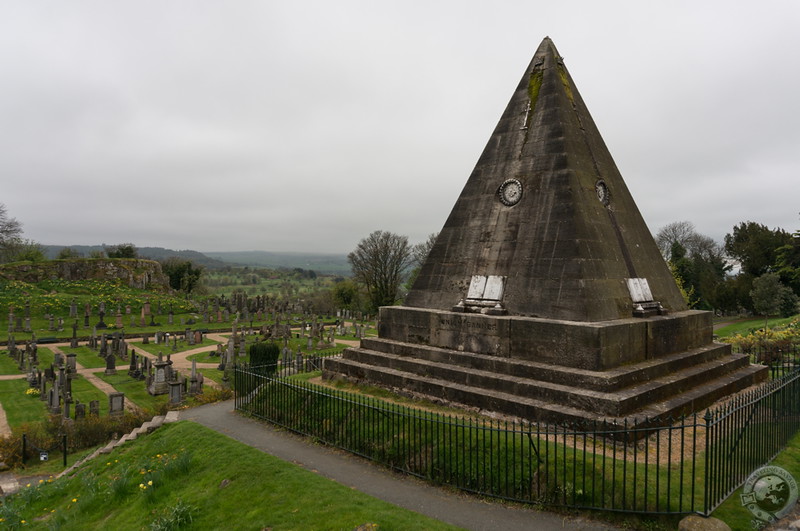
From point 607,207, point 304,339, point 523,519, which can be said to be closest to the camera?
point 523,519

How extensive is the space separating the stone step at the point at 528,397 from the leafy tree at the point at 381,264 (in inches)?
1366

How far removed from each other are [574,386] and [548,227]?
3.89m

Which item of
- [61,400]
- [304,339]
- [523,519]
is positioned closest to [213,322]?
[304,339]

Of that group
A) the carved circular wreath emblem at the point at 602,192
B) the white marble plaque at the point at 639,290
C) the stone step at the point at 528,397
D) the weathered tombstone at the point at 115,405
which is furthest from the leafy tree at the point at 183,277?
the white marble plaque at the point at 639,290

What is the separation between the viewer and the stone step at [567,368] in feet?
26.3

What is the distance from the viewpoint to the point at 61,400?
48.7 ft

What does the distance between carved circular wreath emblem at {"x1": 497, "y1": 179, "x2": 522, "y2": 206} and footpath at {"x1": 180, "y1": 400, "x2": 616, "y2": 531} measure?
7.28 metres

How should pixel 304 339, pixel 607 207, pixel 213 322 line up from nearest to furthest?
pixel 607 207
pixel 304 339
pixel 213 322

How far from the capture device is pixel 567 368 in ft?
28.0

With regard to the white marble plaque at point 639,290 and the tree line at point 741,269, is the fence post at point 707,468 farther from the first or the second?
the tree line at point 741,269

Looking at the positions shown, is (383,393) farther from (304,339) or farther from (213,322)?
(213,322)

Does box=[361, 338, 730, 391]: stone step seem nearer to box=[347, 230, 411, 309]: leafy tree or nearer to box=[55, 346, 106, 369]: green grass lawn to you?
box=[55, 346, 106, 369]: green grass lawn

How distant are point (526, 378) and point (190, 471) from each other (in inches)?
262

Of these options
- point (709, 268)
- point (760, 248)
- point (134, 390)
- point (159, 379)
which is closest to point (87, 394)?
point (134, 390)
